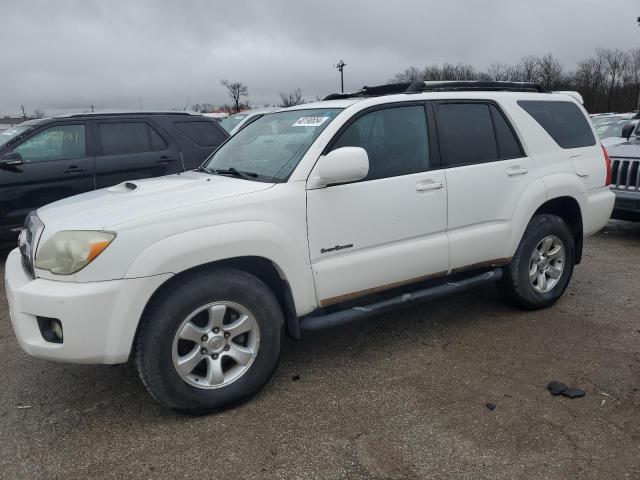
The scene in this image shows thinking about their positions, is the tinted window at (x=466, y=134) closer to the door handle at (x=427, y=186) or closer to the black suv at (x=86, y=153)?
the door handle at (x=427, y=186)

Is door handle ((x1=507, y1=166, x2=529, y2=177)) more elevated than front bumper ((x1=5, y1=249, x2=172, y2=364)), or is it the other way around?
door handle ((x1=507, y1=166, x2=529, y2=177))

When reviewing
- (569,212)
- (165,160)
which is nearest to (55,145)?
(165,160)

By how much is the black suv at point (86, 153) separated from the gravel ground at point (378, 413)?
2511 mm

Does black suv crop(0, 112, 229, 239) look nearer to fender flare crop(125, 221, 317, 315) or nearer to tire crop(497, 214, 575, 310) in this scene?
fender flare crop(125, 221, 317, 315)

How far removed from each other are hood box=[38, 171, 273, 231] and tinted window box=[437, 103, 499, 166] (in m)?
1.41

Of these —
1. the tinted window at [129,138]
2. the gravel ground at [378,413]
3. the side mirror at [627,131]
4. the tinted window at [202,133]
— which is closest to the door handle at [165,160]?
the tinted window at [129,138]

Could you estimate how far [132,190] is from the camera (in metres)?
3.45

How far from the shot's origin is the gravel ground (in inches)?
103

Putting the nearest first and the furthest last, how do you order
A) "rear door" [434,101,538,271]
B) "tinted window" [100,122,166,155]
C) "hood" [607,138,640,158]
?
"rear door" [434,101,538,271] → "tinted window" [100,122,166,155] → "hood" [607,138,640,158]

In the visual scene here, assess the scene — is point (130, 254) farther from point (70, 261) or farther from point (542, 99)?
point (542, 99)

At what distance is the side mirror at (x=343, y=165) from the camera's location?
315 centimetres

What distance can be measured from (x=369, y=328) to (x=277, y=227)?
1539 millimetres

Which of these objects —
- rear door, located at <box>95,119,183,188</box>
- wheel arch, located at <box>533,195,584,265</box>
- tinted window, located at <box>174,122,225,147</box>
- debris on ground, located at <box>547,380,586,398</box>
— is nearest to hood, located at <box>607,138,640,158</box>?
wheel arch, located at <box>533,195,584,265</box>

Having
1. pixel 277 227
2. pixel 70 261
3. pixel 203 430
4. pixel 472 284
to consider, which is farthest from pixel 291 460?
pixel 472 284
